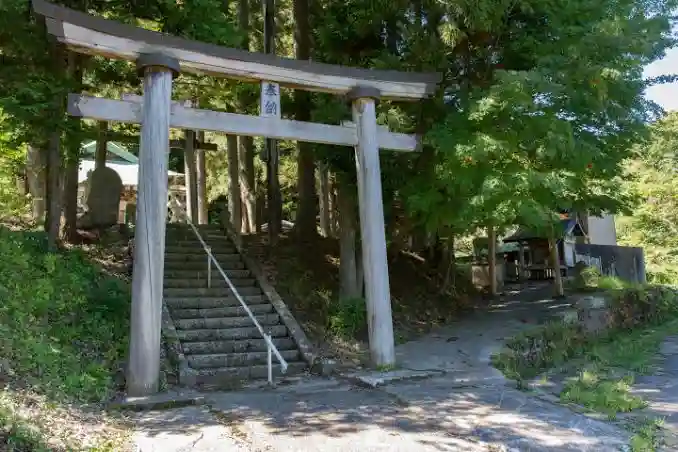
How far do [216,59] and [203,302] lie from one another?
4.11m

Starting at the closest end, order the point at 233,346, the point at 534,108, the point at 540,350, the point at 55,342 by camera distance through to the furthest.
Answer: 1. the point at 55,342
2. the point at 534,108
3. the point at 233,346
4. the point at 540,350

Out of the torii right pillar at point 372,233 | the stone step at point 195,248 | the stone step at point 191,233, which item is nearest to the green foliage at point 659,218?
the stone step at point 191,233

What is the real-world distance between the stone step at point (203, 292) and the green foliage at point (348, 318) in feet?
4.82

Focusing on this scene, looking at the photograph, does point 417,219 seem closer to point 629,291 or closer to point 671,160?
point 629,291

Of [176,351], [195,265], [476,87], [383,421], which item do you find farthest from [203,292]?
[476,87]

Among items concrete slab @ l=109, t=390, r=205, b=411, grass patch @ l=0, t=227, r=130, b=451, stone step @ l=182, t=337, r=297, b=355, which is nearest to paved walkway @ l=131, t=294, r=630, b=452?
concrete slab @ l=109, t=390, r=205, b=411

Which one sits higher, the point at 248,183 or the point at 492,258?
the point at 248,183

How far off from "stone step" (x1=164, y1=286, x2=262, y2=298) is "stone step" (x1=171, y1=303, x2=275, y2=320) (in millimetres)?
487

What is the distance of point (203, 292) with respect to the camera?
381 inches

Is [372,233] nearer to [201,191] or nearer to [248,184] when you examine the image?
[248,184]

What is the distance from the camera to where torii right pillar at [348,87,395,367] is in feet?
26.1

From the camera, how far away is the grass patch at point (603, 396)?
19.3ft

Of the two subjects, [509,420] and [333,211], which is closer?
[509,420]

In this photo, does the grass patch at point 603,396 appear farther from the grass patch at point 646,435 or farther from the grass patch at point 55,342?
the grass patch at point 55,342
